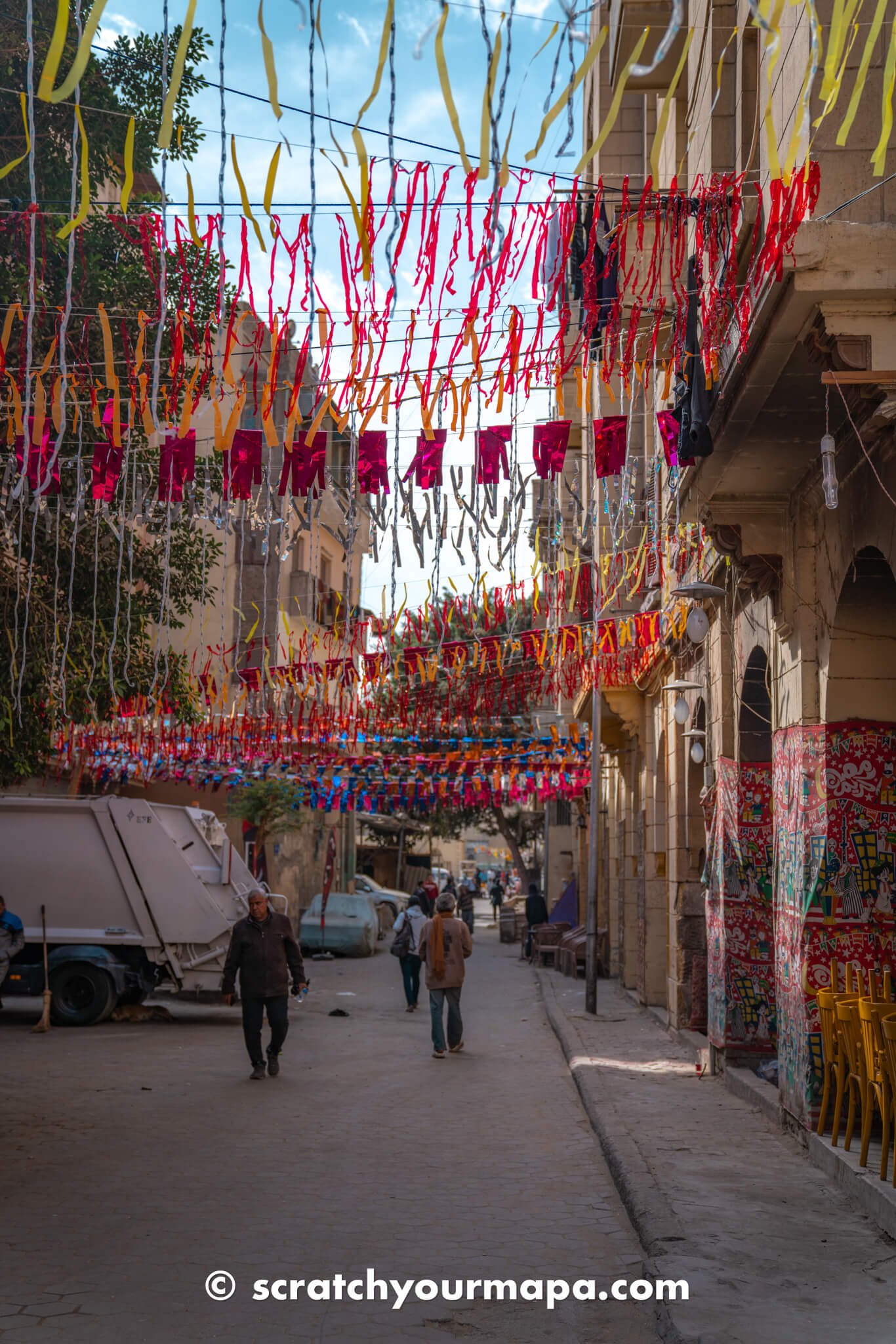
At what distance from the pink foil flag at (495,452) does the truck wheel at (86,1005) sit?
10.4 meters

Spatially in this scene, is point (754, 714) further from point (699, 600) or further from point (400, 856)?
point (400, 856)

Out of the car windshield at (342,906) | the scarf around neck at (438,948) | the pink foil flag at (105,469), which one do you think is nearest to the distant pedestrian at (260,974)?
the scarf around neck at (438,948)

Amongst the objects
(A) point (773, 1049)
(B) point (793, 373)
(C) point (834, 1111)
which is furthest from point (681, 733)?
(B) point (793, 373)

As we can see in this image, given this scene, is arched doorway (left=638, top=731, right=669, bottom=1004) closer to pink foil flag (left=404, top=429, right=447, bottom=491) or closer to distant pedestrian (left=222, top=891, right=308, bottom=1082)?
distant pedestrian (left=222, top=891, right=308, bottom=1082)

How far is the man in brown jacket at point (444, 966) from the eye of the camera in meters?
14.9

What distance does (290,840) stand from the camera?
39906mm

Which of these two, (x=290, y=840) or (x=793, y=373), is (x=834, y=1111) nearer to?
(x=793, y=373)

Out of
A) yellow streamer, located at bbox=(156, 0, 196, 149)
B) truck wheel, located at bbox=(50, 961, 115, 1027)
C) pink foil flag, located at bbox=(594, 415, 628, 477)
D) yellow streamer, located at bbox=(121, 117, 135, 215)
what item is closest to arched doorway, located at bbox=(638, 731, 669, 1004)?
truck wheel, located at bbox=(50, 961, 115, 1027)

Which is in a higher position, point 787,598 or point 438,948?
point 787,598

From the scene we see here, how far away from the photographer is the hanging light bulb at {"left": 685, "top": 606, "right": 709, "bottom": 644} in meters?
12.6

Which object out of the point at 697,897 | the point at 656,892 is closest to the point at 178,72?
the point at 697,897

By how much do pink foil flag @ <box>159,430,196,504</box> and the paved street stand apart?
4.91 meters

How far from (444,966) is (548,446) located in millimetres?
7059

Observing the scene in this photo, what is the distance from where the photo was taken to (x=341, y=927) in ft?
103
